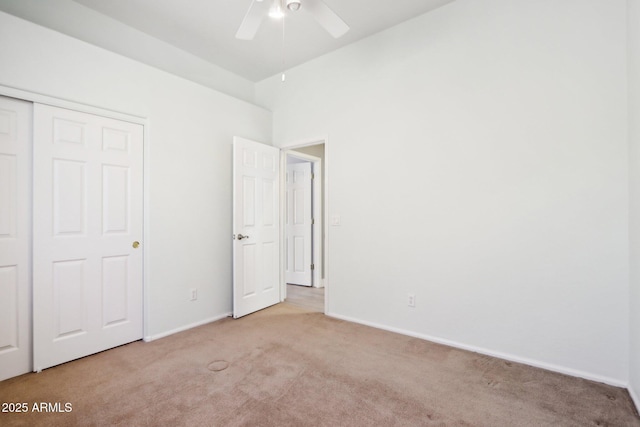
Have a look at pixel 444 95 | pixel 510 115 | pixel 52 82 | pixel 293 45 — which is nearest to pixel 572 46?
pixel 510 115

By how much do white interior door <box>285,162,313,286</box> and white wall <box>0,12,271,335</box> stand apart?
126 centimetres

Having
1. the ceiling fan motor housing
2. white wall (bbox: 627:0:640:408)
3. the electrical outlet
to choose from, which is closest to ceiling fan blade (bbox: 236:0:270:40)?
the ceiling fan motor housing

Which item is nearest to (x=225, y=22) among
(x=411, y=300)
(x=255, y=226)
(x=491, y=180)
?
(x=255, y=226)

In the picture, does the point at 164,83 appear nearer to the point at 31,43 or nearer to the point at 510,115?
the point at 31,43

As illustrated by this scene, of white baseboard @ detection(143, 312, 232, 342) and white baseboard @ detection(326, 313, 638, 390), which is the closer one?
white baseboard @ detection(326, 313, 638, 390)

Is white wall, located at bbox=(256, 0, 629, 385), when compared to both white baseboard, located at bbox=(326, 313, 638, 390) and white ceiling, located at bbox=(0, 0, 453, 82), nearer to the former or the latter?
white baseboard, located at bbox=(326, 313, 638, 390)

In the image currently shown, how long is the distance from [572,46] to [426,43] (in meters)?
1.11

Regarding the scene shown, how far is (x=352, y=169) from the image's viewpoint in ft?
10.8

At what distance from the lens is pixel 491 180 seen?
246cm

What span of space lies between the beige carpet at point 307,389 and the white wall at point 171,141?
0.63 metres

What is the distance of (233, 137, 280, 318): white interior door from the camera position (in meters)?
3.38

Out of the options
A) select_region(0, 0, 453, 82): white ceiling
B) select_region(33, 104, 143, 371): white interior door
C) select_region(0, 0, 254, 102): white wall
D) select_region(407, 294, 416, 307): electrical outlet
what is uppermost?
select_region(0, 0, 453, 82): white ceiling

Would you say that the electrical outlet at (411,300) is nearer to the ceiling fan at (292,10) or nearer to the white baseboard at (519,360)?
the white baseboard at (519,360)

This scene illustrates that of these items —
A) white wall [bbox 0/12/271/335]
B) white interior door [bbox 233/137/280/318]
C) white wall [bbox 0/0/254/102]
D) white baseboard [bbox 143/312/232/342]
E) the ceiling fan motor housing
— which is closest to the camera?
the ceiling fan motor housing
